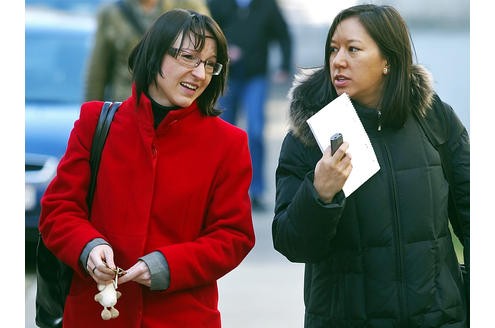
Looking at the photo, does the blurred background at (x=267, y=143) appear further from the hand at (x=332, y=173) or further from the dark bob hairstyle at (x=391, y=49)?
the hand at (x=332, y=173)

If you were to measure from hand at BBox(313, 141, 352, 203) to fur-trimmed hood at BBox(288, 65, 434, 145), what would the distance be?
22cm

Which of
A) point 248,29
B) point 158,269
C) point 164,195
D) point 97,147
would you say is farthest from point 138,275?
point 248,29

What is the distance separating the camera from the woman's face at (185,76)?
3572mm

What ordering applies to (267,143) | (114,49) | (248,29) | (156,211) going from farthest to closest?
(267,143)
(248,29)
(114,49)
(156,211)

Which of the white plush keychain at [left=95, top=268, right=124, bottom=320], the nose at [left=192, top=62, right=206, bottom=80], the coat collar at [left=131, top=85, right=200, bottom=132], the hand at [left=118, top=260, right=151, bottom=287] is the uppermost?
the nose at [left=192, top=62, right=206, bottom=80]

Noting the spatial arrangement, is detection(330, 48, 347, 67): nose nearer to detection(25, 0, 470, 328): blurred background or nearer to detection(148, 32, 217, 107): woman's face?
detection(148, 32, 217, 107): woman's face

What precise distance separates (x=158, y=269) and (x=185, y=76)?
617mm

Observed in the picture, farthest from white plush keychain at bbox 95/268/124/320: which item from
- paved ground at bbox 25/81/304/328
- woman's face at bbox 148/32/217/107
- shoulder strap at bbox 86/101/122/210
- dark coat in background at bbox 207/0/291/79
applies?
dark coat in background at bbox 207/0/291/79

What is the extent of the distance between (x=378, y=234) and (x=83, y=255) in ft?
3.02

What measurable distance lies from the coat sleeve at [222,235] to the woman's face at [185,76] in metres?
0.19

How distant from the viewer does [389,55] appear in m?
3.66

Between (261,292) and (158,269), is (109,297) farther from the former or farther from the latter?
(261,292)

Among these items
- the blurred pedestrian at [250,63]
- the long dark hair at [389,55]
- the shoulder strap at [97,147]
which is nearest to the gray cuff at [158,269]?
the shoulder strap at [97,147]

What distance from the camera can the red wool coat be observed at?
3.53 meters
